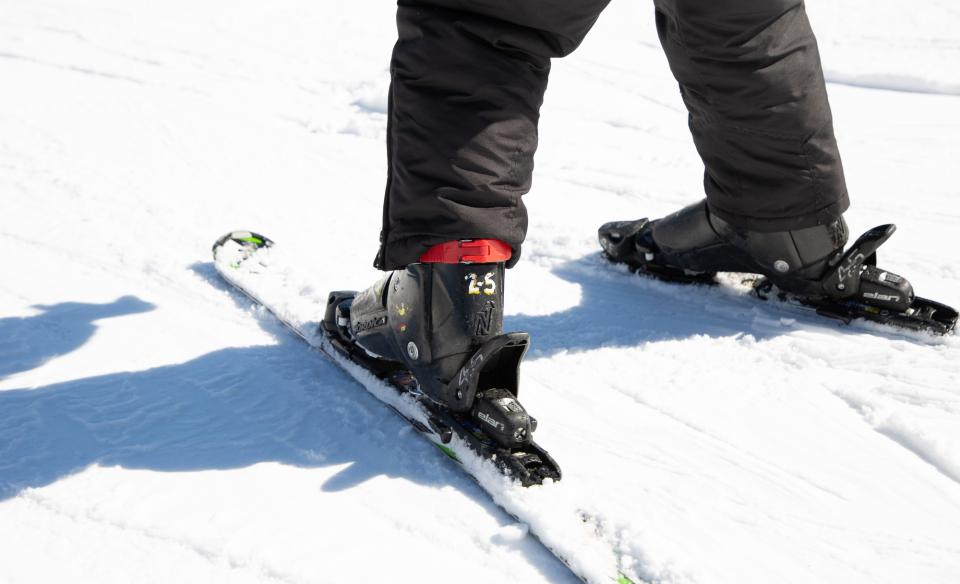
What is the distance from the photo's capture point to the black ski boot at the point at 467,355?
1.66m

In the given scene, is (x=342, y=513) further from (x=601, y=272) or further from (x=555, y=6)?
(x=601, y=272)

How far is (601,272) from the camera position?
2746mm

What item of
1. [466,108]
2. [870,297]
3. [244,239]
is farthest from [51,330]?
[870,297]

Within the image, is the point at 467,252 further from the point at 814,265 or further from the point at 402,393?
the point at 814,265

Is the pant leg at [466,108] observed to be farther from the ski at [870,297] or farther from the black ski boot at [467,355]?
the ski at [870,297]

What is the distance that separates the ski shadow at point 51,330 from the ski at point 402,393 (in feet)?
1.00

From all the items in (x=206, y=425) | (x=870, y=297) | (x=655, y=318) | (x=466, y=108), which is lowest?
(x=206, y=425)

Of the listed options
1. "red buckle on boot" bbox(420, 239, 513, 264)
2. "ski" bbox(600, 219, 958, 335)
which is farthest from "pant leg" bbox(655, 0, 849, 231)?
"red buckle on boot" bbox(420, 239, 513, 264)

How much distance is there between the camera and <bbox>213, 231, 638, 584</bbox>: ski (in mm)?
1624

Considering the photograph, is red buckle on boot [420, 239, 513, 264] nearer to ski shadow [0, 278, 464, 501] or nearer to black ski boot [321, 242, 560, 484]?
black ski boot [321, 242, 560, 484]

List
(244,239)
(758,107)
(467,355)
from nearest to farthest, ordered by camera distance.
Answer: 1. (467,355)
2. (758,107)
3. (244,239)

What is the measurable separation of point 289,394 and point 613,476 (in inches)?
30.3

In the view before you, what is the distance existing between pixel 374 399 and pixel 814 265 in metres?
1.26

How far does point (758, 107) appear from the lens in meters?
2.12
